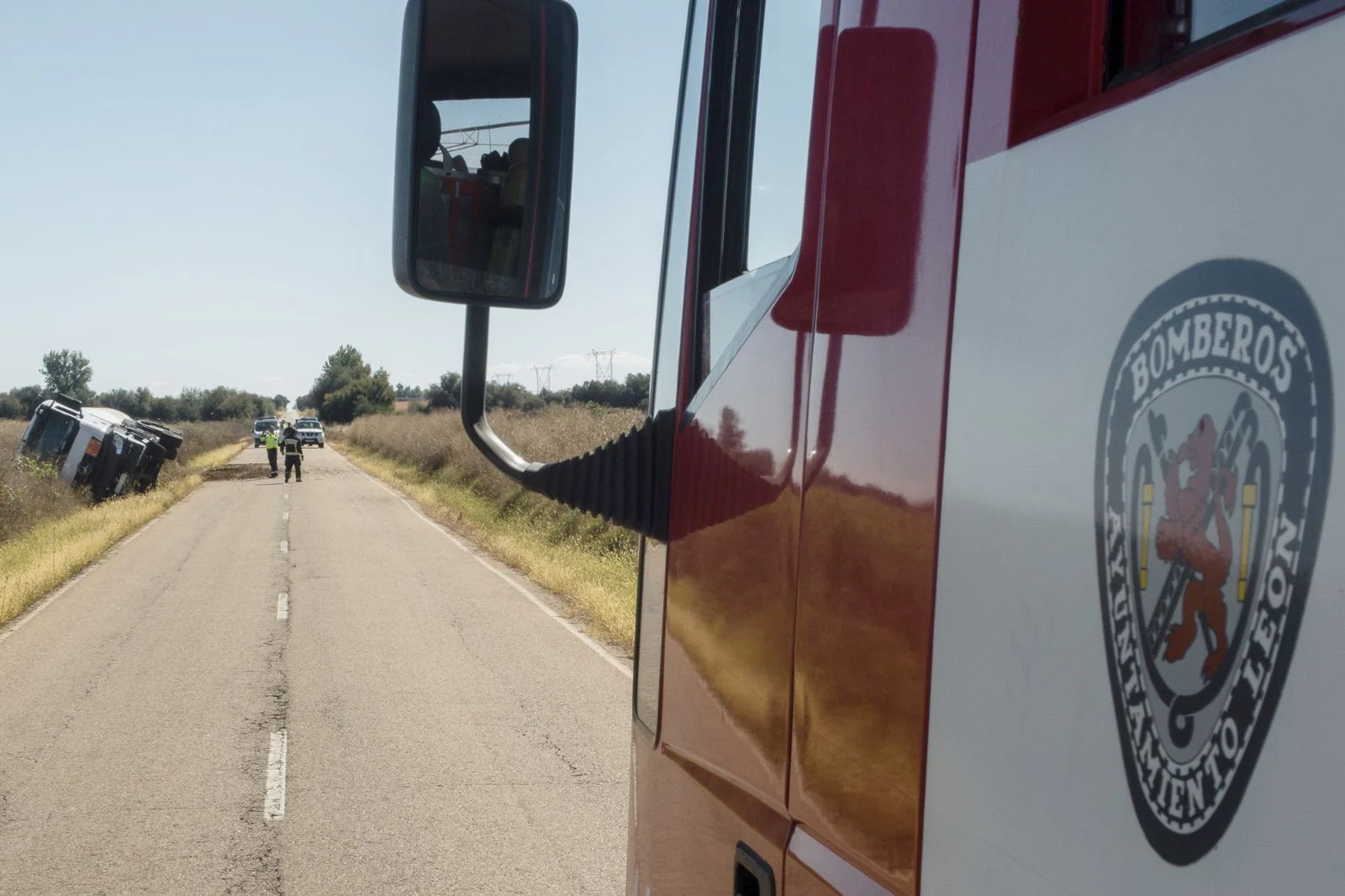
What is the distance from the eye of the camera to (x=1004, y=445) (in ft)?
3.33

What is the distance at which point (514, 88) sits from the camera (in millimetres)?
1940

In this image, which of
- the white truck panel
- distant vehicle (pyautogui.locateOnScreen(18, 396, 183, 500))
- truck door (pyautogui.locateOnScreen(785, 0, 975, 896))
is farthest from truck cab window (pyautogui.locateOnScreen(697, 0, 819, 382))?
distant vehicle (pyautogui.locateOnScreen(18, 396, 183, 500))

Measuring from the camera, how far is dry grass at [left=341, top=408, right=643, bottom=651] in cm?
1323

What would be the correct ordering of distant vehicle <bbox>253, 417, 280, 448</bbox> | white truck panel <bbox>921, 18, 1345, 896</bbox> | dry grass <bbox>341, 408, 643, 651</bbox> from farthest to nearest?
distant vehicle <bbox>253, 417, 280, 448</bbox> → dry grass <bbox>341, 408, 643, 651</bbox> → white truck panel <bbox>921, 18, 1345, 896</bbox>

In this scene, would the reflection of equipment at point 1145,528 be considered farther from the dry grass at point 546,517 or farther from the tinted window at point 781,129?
the dry grass at point 546,517

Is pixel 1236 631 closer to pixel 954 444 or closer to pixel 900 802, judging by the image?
pixel 954 444

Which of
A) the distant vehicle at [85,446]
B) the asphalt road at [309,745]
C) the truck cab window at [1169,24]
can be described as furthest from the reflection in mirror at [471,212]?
the distant vehicle at [85,446]

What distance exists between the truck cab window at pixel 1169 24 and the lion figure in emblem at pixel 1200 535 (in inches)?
11.9

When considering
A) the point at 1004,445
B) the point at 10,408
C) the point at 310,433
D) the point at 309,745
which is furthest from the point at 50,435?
the point at 10,408

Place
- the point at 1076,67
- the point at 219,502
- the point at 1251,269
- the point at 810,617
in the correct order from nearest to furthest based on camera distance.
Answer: the point at 1251,269 < the point at 1076,67 < the point at 810,617 < the point at 219,502

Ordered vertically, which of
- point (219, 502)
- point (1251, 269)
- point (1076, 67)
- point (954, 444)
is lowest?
point (219, 502)

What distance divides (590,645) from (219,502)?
22.2m

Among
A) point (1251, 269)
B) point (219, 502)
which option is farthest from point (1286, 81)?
point (219, 502)

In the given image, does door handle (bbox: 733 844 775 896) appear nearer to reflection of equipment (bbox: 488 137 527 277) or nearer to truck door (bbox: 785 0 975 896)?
truck door (bbox: 785 0 975 896)
